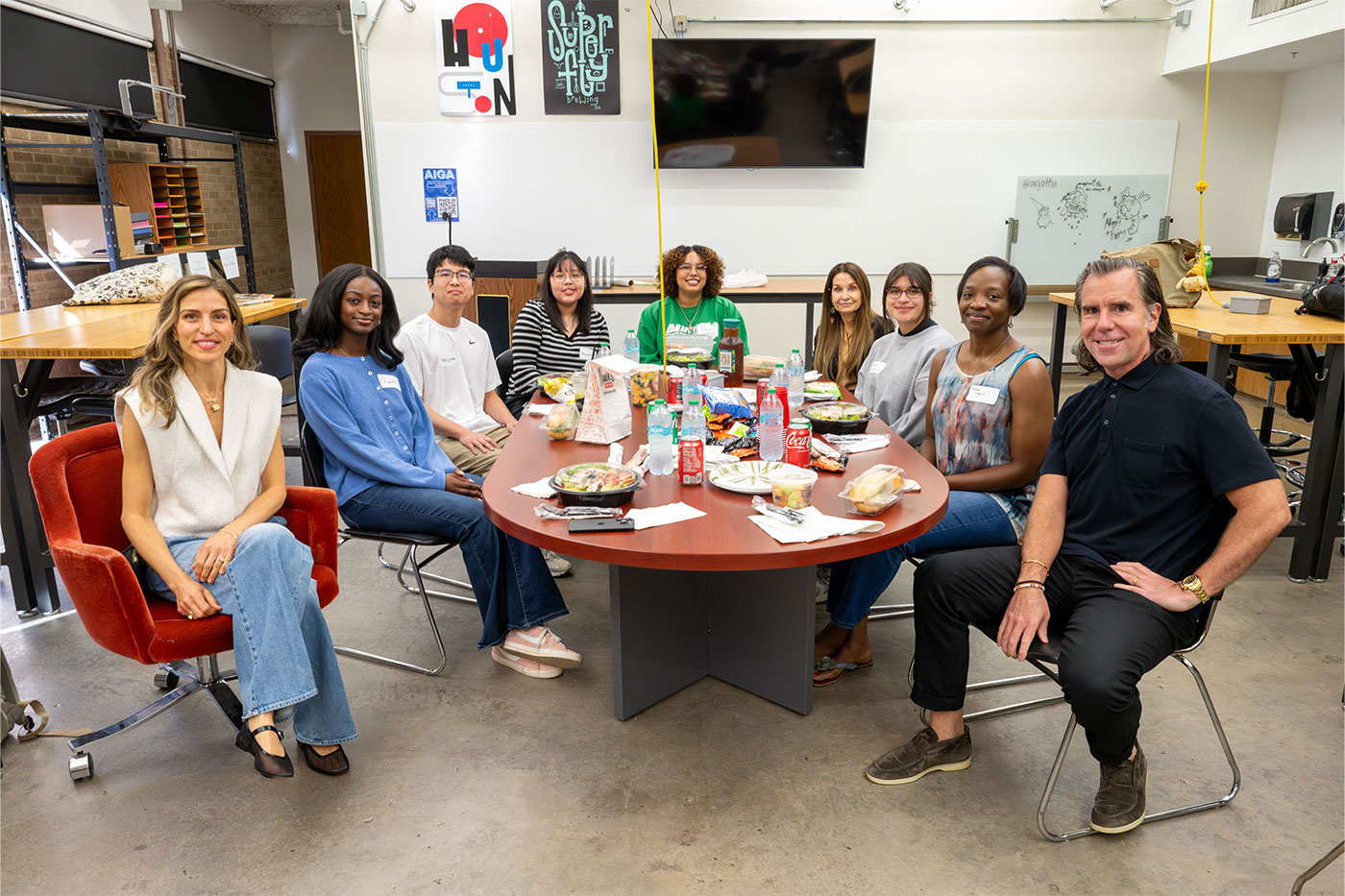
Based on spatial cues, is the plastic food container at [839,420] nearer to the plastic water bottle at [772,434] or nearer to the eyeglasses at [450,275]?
the plastic water bottle at [772,434]

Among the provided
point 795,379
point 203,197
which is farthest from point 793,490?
point 203,197

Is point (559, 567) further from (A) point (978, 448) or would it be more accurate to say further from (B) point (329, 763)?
(A) point (978, 448)

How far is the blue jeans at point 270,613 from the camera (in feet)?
6.67

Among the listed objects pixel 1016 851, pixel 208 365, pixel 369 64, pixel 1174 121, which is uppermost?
pixel 369 64

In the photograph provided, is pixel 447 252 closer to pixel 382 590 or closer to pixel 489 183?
pixel 382 590

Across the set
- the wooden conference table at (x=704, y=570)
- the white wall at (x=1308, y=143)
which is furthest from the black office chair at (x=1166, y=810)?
the white wall at (x=1308, y=143)

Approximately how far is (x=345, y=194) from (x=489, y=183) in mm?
3673

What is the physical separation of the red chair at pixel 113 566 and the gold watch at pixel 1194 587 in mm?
2025

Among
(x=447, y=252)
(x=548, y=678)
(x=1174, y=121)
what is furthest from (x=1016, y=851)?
(x=1174, y=121)

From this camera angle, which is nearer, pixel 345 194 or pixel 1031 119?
pixel 1031 119

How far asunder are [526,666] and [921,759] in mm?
1199

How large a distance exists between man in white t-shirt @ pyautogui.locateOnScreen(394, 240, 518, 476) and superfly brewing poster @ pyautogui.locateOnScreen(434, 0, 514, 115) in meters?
3.84

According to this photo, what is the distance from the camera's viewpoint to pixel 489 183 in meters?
6.94

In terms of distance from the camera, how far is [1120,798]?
202 cm
